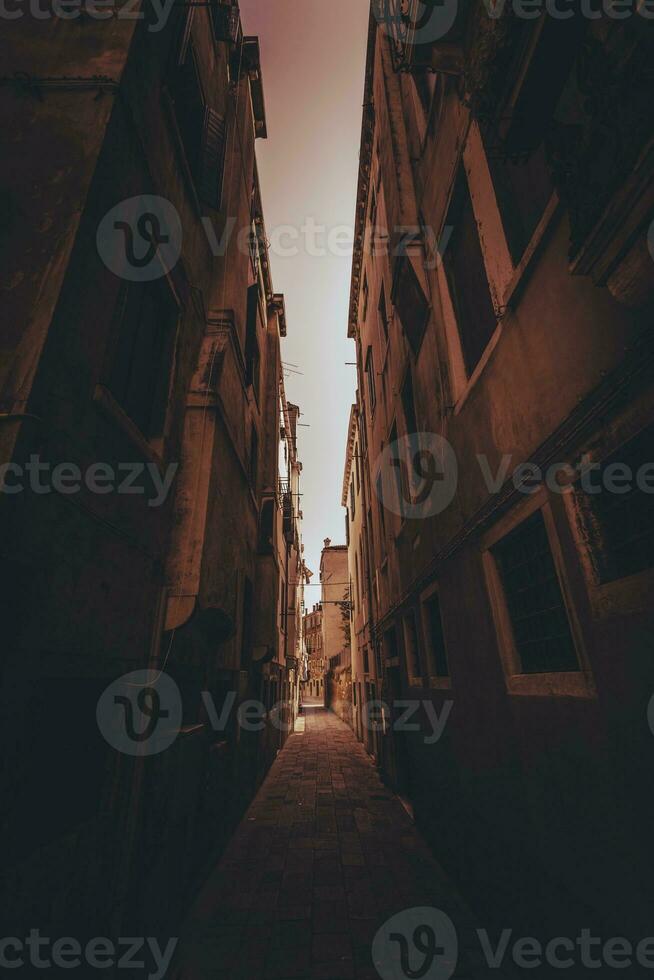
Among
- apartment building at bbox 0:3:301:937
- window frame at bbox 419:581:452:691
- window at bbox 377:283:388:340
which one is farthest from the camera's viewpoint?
window at bbox 377:283:388:340

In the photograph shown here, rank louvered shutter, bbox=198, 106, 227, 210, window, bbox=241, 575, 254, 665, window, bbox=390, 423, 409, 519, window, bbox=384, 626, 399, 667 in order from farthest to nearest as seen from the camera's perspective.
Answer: window, bbox=384, 626, 399, 667, window, bbox=241, 575, 254, 665, window, bbox=390, 423, 409, 519, louvered shutter, bbox=198, 106, 227, 210

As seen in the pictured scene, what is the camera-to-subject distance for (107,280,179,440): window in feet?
12.7

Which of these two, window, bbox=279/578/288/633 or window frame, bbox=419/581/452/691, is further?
window, bbox=279/578/288/633

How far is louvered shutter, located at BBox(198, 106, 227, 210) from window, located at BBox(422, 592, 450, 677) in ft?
21.8

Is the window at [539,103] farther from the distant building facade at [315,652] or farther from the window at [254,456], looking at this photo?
the distant building facade at [315,652]

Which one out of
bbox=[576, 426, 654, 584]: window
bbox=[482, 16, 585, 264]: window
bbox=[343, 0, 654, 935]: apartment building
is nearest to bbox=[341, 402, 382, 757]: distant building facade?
bbox=[343, 0, 654, 935]: apartment building

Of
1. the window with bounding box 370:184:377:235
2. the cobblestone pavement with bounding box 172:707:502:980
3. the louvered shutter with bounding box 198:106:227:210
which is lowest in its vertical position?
the cobblestone pavement with bounding box 172:707:502:980

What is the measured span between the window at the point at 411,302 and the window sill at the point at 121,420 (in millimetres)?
4128

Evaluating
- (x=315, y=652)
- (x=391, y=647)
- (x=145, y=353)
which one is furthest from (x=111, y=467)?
(x=315, y=652)

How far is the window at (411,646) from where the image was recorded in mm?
7703

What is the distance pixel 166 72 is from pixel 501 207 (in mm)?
4303

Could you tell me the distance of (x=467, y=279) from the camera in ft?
15.6

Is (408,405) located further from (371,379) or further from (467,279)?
(371,379)

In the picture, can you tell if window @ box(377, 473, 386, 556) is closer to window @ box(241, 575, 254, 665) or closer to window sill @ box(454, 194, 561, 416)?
window @ box(241, 575, 254, 665)
